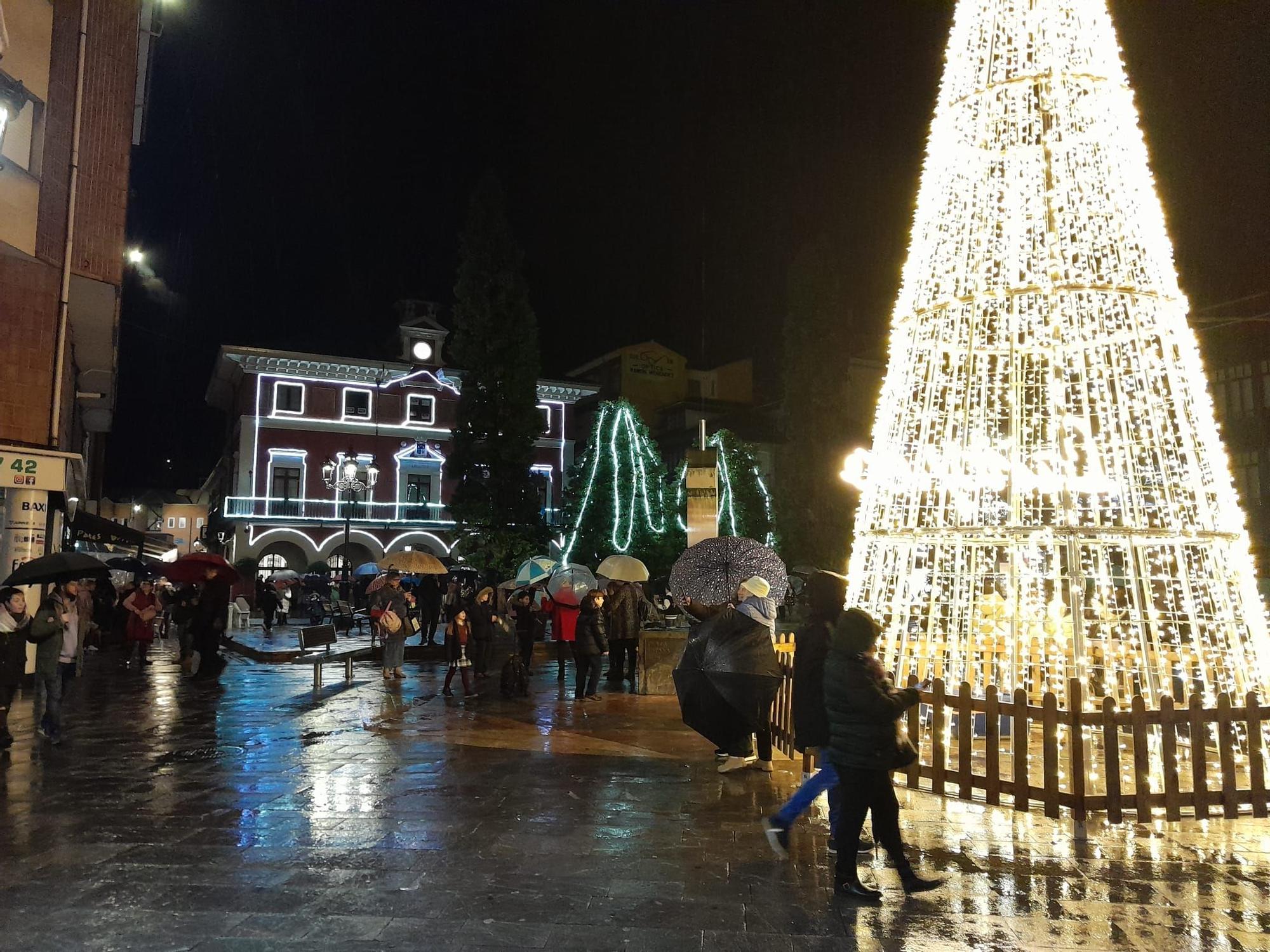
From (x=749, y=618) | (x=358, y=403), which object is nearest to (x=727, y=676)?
(x=749, y=618)

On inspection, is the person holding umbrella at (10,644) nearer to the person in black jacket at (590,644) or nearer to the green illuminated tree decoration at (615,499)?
the person in black jacket at (590,644)

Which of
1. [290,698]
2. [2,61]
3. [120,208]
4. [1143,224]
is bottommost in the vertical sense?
[290,698]

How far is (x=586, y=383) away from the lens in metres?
48.4

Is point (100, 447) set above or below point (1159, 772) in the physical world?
above

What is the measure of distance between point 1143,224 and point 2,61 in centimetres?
1546

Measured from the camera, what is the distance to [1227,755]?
21.0 ft

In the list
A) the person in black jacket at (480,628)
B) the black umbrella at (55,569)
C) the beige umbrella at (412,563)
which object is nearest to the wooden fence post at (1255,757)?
the person in black jacket at (480,628)

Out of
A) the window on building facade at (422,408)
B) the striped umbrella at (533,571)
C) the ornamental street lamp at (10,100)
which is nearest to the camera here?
the ornamental street lamp at (10,100)

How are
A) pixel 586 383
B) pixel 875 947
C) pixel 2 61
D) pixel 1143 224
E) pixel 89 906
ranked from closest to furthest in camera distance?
pixel 875 947 → pixel 89 906 → pixel 1143 224 → pixel 2 61 → pixel 586 383

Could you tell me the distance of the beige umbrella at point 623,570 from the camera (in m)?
15.6

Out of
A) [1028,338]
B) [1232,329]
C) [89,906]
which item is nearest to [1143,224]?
[1028,338]

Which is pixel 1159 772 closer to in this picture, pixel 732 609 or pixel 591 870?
pixel 732 609

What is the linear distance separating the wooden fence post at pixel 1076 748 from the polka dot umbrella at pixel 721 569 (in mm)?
3215

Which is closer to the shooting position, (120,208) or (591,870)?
(591,870)
